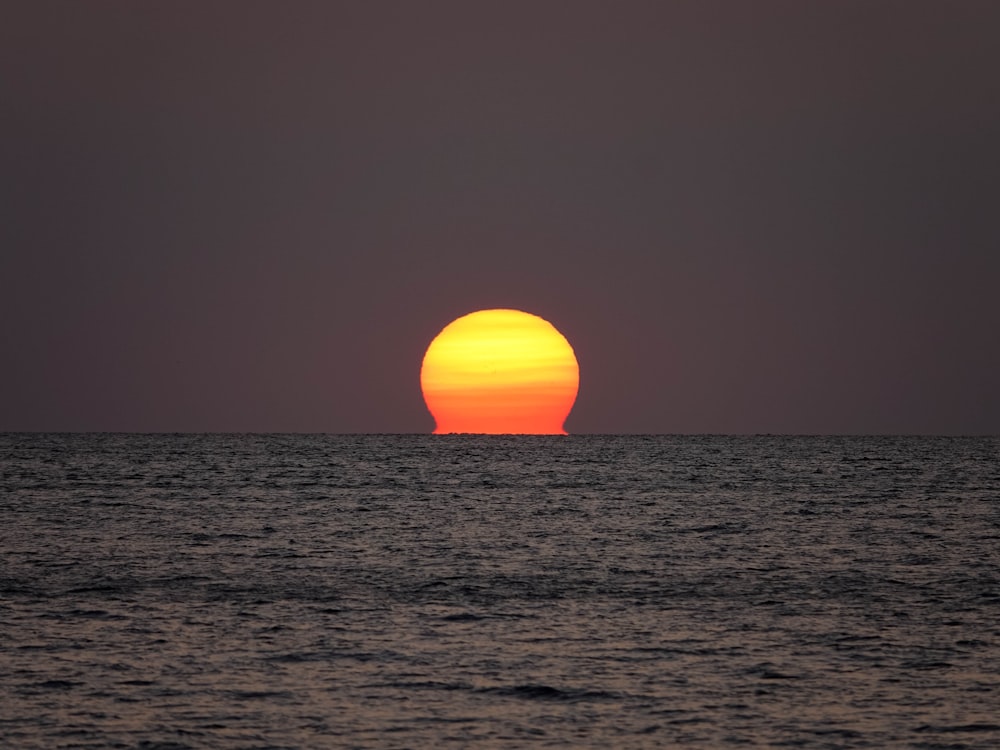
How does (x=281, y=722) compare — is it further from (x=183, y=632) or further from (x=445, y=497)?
(x=445, y=497)

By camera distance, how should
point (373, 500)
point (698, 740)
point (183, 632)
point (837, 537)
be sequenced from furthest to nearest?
point (373, 500) < point (837, 537) < point (183, 632) < point (698, 740)

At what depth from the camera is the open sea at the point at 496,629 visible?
21625mm

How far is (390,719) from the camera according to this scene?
862 inches

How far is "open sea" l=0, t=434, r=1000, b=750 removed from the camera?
70.9 ft

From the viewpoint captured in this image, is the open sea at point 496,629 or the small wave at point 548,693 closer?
the open sea at point 496,629

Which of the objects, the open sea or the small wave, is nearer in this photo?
the open sea

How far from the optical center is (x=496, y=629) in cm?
3014

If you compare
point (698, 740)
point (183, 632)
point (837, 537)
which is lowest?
point (698, 740)

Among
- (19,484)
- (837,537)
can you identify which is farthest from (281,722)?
(19,484)

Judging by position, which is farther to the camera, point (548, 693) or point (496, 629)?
point (496, 629)

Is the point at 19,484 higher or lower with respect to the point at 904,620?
higher

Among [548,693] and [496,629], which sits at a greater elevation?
[496,629]

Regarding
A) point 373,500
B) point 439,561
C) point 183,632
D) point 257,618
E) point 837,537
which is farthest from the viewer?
point 373,500

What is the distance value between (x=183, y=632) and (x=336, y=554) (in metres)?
17.6
